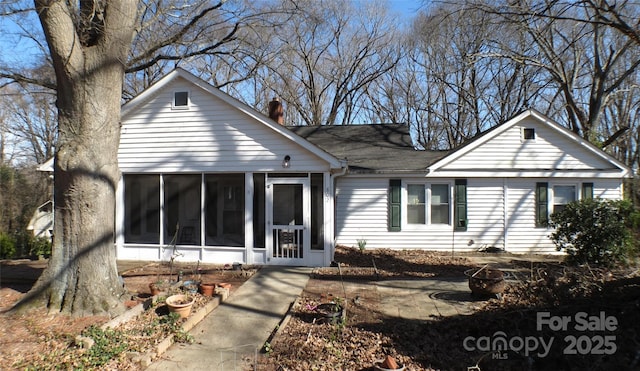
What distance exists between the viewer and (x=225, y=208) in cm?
1327

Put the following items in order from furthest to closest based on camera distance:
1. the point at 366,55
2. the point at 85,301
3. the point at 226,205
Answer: the point at 366,55 < the point at 226,205 < the point at 85,301

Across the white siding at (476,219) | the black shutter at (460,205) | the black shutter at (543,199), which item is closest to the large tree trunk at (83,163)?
the white siding at (476,219)

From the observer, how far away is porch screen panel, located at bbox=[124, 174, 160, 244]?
11.8 meters

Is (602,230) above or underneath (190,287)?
above

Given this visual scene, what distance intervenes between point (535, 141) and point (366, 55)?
1724 cm

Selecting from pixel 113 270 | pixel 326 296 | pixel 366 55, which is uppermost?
pixel 366 55

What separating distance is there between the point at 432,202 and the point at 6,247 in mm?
13801

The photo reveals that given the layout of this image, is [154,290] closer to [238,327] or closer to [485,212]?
[238,327]

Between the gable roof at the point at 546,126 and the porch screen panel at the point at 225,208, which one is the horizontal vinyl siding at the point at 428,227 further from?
the porch screen panel at the point at 225,208

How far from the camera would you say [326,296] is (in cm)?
702

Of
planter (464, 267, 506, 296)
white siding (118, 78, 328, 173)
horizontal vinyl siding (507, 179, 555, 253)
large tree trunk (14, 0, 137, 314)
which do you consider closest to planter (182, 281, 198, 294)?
large tree trunk (14, 0, 137, 314)

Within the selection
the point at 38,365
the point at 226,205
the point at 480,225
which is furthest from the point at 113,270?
the point at 480,225

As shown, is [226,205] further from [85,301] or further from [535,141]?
[535,141]

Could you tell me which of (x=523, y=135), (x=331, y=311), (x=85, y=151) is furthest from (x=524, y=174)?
(x=85, y=151)
